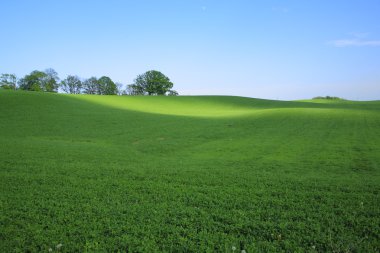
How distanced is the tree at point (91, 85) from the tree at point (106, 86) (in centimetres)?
378

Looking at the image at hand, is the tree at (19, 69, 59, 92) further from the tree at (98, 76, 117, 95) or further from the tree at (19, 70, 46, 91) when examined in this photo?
the tree at (98, 76, 117, 95)

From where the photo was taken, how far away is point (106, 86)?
12950cm

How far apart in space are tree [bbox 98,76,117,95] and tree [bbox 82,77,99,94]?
12.4 ft

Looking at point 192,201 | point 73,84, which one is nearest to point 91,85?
point 73,84

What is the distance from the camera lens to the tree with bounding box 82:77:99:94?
134 m

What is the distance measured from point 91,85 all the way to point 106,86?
12.4 m

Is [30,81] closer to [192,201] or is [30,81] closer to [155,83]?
[155,83]

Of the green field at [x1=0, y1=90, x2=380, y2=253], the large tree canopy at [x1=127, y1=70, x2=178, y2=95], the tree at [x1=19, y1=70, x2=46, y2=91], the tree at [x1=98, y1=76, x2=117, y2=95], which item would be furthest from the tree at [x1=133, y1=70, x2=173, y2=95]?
the green field at [x1=0, y1=90, x2=380, y2=253]

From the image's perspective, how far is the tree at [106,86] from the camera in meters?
129

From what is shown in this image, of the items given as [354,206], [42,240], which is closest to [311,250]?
[354,206]

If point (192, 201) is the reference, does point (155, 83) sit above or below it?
above

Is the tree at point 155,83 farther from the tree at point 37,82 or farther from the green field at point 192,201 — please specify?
the green field at point 192,201

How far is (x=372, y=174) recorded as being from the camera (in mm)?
9641

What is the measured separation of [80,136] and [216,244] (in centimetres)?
1734
